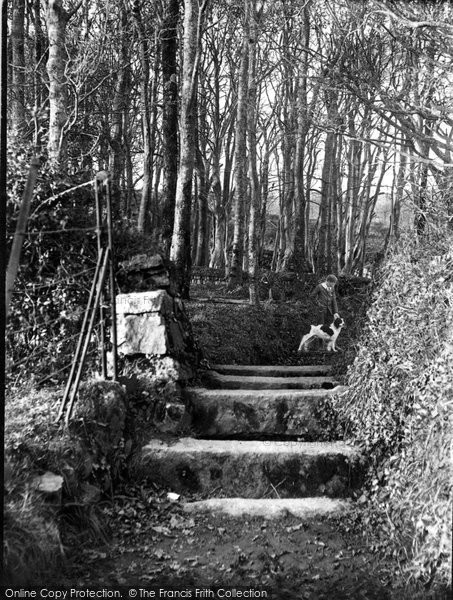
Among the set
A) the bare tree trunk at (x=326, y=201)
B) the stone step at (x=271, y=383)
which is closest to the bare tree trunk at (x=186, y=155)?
the stone step at (x=271, y=383)

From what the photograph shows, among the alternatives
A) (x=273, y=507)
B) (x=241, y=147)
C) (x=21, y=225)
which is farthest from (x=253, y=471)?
(x=241, y=147)

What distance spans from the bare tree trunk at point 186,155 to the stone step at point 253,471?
4555 millimetres

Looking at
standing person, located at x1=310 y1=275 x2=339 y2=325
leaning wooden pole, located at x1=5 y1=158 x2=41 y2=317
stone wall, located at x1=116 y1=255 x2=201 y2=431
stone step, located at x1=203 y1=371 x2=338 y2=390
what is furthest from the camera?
standing person, located at x1=310 y1=275 x2=339 y2=325

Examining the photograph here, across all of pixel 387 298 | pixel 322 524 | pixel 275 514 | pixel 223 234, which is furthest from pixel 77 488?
pixel 223 234

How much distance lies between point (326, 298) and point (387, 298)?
13.0 feet

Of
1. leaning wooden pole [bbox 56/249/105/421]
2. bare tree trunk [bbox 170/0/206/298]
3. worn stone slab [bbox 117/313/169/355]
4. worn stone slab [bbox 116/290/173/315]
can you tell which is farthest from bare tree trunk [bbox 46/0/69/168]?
leaning wooden pole [bbox 56/249/105/421]

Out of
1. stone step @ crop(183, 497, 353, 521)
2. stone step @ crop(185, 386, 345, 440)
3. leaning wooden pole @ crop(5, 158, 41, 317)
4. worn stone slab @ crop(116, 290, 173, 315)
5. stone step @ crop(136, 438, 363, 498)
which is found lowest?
stone step @ crop(183, 497, 353, 521)

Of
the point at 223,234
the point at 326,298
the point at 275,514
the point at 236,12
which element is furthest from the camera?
the point at 223,234

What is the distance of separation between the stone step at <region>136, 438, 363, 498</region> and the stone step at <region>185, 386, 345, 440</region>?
2.44 ft

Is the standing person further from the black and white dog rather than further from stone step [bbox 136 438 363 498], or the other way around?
stone step [bbox 136 438 363 498]

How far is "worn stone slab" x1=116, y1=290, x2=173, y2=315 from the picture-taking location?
6219mm

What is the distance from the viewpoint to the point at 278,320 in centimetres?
1069

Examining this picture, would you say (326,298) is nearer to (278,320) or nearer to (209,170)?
(278,320)

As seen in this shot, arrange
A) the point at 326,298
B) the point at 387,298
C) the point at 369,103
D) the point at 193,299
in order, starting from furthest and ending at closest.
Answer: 1. the point at 193,299
2. the point at 326,298
3. the point at 369,103
4. the point at 387,298
